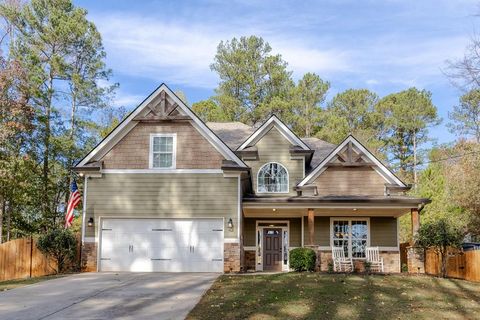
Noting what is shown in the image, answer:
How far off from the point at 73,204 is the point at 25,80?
442 inches

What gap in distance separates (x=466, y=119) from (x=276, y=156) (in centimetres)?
1975

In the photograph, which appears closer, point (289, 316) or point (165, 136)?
point (289, 316)

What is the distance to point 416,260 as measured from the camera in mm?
17609

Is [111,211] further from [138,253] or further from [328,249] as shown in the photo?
[328,249]

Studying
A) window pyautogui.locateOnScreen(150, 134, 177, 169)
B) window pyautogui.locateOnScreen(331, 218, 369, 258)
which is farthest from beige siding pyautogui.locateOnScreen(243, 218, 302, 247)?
window pyautogui.locateOnScreen(150, 134, 177, 169)

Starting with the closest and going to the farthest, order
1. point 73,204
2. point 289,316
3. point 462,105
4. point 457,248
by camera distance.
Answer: point 289,316
point 457,248
point 73,204
point 462,105

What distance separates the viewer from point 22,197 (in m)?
26.7

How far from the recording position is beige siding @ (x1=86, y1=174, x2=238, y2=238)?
17703 millimetres

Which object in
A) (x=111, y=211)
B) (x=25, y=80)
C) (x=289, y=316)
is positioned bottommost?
(x=289, y=316)

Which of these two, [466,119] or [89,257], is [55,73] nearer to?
[89,257]

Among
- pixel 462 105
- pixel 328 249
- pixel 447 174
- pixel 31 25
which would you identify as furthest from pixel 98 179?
pixel 462 105

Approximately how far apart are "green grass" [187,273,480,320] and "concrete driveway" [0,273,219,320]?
645 mm

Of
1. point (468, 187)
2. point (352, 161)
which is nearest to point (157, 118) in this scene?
point (352, 161)

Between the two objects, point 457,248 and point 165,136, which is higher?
point 165,136
